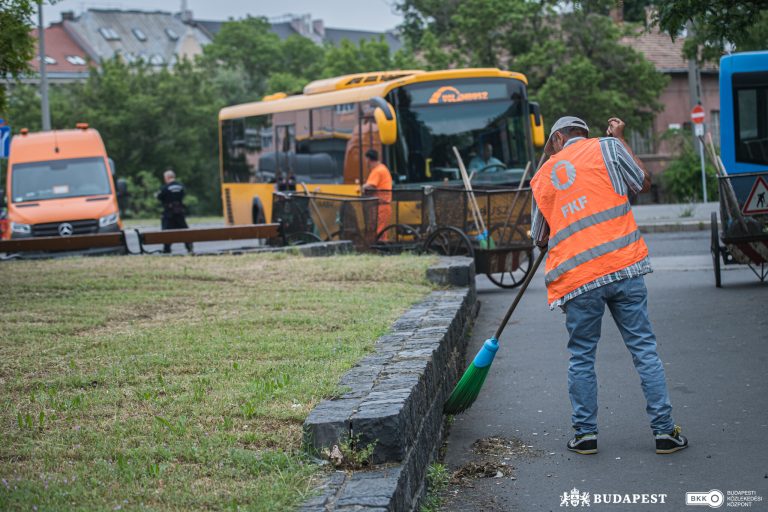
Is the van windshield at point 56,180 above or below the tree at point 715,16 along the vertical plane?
below

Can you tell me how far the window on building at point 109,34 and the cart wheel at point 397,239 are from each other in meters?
82.6

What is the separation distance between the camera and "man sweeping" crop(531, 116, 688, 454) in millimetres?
6543

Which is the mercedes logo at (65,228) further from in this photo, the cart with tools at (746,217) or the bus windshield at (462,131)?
the cart with tools at (746,217)

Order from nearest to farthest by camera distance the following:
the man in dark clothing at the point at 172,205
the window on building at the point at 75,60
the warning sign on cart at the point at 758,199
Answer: the warning sign on cart at the point at 758,199
the man in dark clothing at the point at 172,205
the window on building at the point at 75,60

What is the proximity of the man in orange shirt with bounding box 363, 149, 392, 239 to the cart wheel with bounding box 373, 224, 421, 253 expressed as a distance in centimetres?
11

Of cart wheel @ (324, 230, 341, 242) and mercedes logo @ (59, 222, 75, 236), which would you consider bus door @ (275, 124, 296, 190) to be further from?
cart wheel @ (324, 230, 341, 242)

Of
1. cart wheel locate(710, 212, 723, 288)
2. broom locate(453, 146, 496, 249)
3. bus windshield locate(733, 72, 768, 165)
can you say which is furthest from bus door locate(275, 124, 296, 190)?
cart wheel locate(710, 212, 723, 288)

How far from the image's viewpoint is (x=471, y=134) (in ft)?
64.1

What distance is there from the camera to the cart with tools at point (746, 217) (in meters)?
13.6

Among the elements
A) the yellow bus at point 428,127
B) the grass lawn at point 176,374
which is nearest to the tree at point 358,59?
the yellow bus at point 428,127

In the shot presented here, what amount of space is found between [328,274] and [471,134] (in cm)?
729

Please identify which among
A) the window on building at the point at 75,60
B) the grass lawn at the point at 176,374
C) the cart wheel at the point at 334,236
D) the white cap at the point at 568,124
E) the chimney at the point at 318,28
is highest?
the chimney at the point at 318,28

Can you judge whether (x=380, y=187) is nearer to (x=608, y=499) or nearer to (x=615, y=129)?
(x=615, y=129)

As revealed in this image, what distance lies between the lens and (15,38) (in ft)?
45.0
